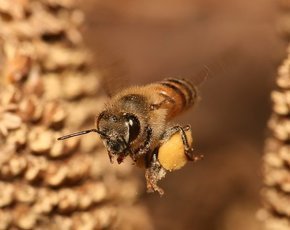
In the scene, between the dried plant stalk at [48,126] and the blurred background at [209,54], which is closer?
the dried plant stalk at [48,126]

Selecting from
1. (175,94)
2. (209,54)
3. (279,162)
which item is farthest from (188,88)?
(209,54)

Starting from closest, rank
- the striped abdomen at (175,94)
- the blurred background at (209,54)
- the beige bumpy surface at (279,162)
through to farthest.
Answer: the beige bumpy surface at (279,162) → the striped abdomen at (175,94) → the blurred background at (209,54)

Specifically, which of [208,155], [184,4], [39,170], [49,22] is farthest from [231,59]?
[184,4]

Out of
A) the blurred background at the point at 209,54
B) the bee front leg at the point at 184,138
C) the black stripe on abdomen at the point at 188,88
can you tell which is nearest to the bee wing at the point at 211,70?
the black stripe on abdomen at the point at 188,88

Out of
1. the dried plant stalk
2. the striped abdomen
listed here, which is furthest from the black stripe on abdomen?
the dried plant stalk

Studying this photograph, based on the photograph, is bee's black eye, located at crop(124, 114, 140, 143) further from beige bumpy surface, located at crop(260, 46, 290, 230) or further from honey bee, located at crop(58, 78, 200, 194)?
beige bumpy surface, located at crop(260, 46, 290, 230)

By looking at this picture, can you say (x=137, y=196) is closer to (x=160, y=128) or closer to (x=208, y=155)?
(x=160, y=128)

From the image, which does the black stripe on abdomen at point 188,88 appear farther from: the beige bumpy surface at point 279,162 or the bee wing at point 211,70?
the beige bumpy surface at point 279,162
